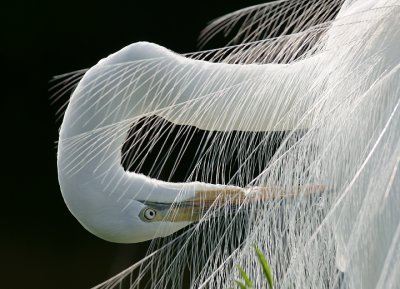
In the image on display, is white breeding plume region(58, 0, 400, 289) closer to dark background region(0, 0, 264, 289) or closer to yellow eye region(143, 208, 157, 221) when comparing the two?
yellow eye region(143, 208, 157, 221)

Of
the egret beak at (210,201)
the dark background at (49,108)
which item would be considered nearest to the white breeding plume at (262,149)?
the egret beak at (210,201)

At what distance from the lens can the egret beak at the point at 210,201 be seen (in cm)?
116

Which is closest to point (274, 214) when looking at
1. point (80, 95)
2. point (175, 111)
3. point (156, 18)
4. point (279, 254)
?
point (279, 254)

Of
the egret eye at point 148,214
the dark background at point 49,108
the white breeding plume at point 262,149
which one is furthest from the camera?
the dark background at point 49,108

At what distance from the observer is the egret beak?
1162 mm

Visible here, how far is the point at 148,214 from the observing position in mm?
1417

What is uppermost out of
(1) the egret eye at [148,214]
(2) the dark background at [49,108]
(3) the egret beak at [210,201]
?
(2) the dark background at [49,108]

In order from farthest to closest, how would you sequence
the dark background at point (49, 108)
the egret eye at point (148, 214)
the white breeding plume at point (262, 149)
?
the dark background at point (49, 108) < the egret eye at point (148, 214) < the white breeding plume at point (262, 149)

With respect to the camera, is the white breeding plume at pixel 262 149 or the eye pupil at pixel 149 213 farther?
the eye pupil at pixel 149 213

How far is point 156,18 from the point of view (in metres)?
3.29

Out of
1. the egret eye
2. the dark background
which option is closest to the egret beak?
the egret eye

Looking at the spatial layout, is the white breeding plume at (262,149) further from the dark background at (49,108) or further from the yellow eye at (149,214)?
the dark background at (49,108)

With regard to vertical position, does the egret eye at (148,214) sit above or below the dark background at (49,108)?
below

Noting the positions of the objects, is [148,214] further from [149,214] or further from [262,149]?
[262,149]
